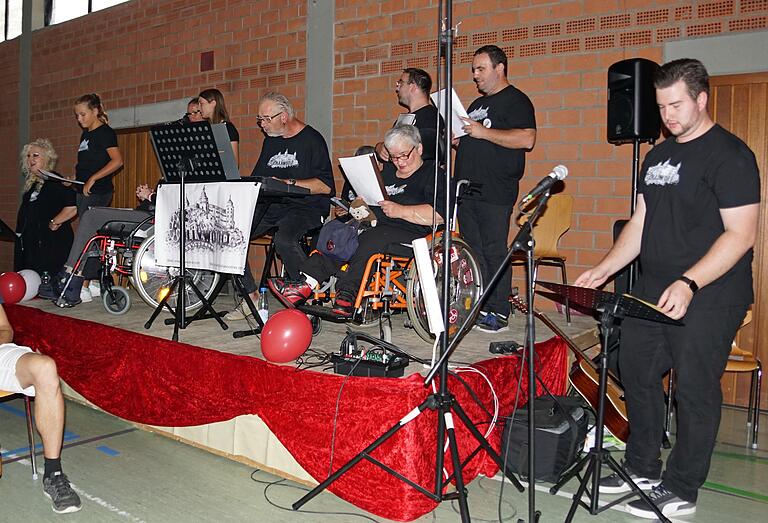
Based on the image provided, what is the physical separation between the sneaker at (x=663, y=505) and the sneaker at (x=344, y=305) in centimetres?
157

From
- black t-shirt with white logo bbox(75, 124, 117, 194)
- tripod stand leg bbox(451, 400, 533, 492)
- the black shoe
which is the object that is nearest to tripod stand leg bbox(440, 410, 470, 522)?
tripod stand leg bbox(451, 400, 533, 492)

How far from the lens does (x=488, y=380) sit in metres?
2.82

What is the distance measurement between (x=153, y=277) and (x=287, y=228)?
2.98 feet

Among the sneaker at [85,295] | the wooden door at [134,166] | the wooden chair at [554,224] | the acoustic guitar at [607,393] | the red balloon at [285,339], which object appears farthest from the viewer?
the wooden door at [134,166]

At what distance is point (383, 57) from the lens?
536 centimetres

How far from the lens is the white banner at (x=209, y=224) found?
3381 millimetres

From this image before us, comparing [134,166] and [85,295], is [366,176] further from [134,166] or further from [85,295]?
[134,166]

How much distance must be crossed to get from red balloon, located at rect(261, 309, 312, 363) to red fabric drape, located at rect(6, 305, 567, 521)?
0.07 m

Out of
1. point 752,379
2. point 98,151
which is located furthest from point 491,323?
point 98,151

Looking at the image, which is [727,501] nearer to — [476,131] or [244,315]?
[476,131]

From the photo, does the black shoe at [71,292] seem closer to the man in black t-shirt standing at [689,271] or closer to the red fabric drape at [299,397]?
the red fabric drape at [299,397]

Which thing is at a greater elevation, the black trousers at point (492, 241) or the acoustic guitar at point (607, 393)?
the black trousers at point (492, 241)

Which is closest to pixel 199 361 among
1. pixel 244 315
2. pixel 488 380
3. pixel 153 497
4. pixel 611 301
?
pixel 153 497

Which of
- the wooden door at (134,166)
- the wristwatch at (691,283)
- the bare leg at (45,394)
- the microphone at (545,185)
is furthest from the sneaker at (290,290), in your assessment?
the wooden door at (134,166)
